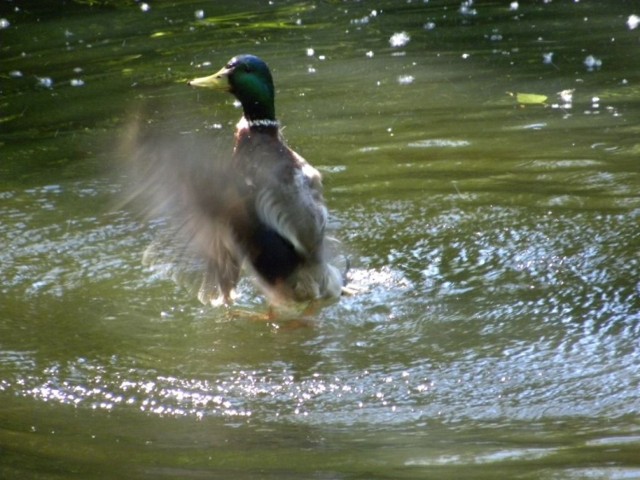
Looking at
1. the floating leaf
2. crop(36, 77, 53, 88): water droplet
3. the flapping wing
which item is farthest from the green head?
crop(36, 77, 53, 88): water droplet

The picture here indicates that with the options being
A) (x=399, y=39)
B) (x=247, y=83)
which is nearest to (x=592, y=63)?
(x=399, y=39)

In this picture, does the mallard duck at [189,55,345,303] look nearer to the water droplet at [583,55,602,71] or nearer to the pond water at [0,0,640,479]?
the pond water at [0,0,640,479]

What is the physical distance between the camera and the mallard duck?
196 inches

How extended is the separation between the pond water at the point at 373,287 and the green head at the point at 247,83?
0.40 m

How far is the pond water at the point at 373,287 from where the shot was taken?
12.8 ft

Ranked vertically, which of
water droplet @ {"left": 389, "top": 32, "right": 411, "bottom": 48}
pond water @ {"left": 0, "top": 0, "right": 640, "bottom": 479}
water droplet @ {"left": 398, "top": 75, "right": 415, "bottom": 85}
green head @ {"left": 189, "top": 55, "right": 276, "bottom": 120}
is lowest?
water droplet @ {"left": 389, "top": 32, "right": 411, "bottom": 48}

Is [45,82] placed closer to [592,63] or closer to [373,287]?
[592,63]

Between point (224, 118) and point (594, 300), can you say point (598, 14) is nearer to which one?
point (224, 118)

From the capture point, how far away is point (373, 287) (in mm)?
5520

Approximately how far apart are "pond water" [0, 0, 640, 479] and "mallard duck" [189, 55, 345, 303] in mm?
181

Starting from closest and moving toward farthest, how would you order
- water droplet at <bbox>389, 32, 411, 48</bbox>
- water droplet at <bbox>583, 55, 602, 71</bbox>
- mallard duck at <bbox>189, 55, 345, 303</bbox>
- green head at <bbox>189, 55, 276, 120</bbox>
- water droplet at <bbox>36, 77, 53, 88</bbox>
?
mallard duck at <bbox>189, 55, 345, 303</bbox> → green head at <bbox>189, 55, 276, 120</bbox> → water droplet at <bbox>583, 55, 602, 71</bbox> → water droplet at <bbox>36, 77, 53, 88</bbox> → water droplet at <bbox>389, 32, 411, 48</bbox>

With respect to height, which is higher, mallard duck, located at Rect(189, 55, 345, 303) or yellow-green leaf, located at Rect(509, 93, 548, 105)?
mallard duck, located at Rect(189, 55, 345, 303)

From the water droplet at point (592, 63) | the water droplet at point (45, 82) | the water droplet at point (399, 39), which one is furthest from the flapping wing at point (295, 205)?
the water droplet at point (399, 39)

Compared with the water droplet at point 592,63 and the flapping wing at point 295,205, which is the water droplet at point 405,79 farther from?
the flapping wing at point 295,205
